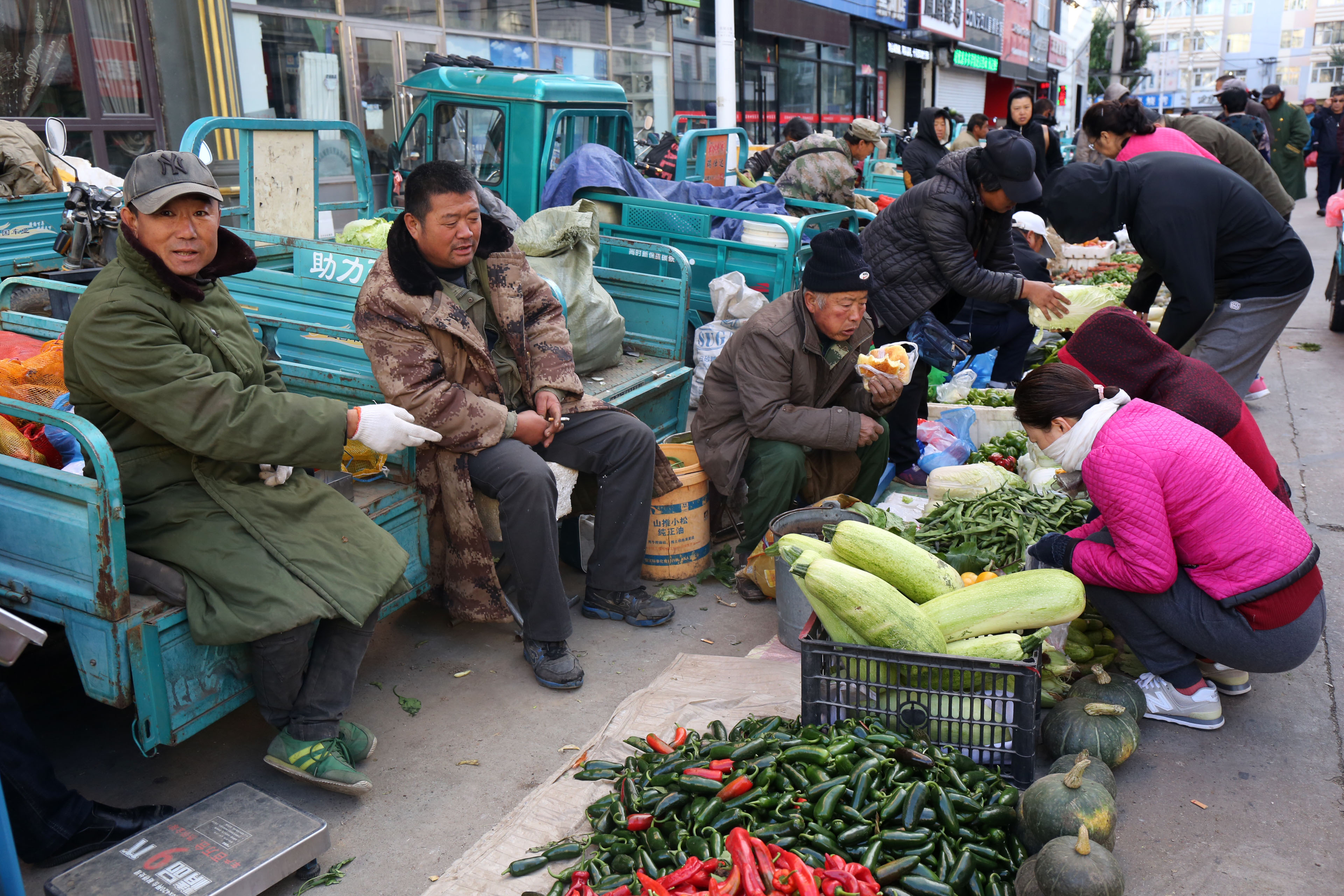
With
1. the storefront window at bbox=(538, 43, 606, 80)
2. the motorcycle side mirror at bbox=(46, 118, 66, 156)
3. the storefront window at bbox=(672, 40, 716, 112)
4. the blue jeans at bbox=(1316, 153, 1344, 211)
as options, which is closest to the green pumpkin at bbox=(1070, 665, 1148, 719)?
the motorcycle side mirror at bbox=(46, 118, 66, 156)

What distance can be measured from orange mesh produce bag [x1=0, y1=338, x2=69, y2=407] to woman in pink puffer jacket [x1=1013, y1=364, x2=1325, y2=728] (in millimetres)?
3319

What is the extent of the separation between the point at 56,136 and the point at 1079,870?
7007 mm

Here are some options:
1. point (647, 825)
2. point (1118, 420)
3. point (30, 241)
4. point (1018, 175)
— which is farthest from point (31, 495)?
point (1018, 175)

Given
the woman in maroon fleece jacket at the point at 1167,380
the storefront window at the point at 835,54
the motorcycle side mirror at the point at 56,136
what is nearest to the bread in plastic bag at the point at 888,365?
the woman in maroon fleece jacket at the point at 1167,380

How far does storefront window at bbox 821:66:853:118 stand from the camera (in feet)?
74.4

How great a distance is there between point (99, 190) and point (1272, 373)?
27.9ft

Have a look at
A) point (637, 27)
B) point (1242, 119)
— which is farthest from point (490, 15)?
point (1242, 119)

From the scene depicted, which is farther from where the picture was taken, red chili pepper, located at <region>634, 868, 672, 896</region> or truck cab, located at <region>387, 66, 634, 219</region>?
truck cab, located at <region>387, 66, 634, 219</region>

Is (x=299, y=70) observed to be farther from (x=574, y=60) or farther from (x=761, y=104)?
(x=761, y=104)

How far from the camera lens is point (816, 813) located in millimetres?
2488

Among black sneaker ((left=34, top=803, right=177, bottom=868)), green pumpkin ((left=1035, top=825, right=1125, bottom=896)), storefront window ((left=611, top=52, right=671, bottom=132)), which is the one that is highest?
storefront window ((left=611, top=52, right=671, bottom=132))

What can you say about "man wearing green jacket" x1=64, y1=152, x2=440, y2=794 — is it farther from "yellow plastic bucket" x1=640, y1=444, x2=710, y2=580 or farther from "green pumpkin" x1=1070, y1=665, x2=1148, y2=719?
"green pumpkin" x1=1070, y1=665, x2=1148, y2=719

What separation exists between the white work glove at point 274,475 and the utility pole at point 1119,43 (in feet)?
89.5

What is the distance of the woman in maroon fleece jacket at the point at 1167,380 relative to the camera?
12.0ft
